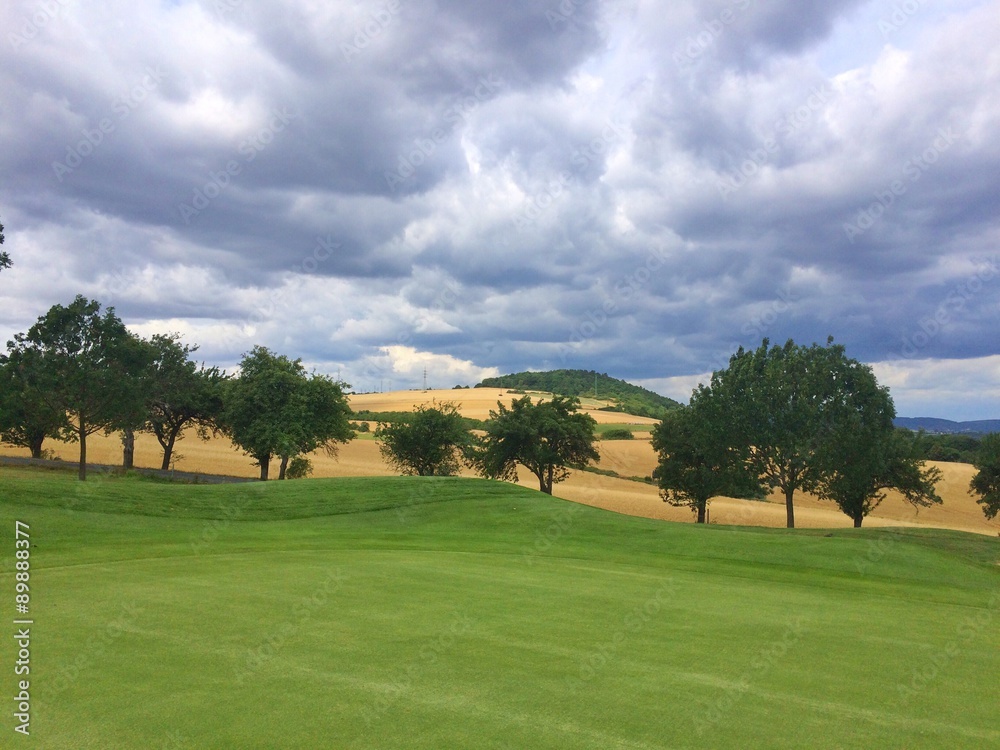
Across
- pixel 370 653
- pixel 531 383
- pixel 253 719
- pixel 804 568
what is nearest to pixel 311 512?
pixel 804 568

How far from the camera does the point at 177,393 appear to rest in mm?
53438

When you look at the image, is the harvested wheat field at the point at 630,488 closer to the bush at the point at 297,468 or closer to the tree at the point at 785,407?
the bush at the point at 297,468

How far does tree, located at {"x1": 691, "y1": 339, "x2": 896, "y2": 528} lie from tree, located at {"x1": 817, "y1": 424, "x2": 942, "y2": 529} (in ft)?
2.10

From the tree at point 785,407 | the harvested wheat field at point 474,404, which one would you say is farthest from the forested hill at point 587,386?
the tree at point 785,407

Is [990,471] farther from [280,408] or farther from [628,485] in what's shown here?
[280,408]

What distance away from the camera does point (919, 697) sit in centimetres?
787

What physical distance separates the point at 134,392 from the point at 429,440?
1901cm

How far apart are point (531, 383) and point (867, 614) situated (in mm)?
162903

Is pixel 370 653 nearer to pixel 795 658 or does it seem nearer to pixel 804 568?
pixel 795 658

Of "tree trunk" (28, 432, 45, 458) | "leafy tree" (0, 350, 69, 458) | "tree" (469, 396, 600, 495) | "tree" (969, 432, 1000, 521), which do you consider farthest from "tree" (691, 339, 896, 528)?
"tree trunk" (28, 432, 45, 458)

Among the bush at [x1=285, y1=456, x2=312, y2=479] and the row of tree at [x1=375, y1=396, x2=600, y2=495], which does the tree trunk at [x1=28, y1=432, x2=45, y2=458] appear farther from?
the row of tree at [x1=375, y1=396, x2=600, y2=495]

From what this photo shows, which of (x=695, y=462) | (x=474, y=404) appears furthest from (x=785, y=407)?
(x=474, y=404)

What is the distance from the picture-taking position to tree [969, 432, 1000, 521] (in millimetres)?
Result: 42156

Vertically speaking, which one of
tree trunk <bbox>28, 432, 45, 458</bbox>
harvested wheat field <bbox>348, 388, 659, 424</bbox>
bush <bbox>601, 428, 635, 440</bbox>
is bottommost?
tree trunk <bbox>28, 432, 45, 458</bbox>
